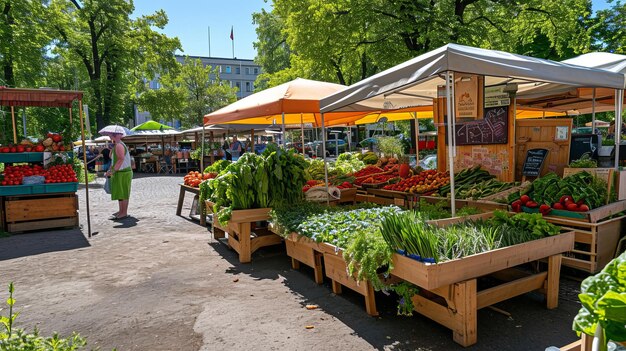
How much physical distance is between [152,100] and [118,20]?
6524mm

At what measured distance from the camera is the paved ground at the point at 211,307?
11.2 feet

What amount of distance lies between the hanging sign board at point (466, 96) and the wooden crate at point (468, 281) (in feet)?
A: 6.38

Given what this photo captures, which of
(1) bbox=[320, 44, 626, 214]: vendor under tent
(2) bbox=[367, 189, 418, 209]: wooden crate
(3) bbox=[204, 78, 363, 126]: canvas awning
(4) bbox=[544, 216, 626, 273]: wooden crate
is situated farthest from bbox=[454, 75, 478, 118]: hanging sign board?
(3) bbox=[204, 78, 363, 126]: canvas awning

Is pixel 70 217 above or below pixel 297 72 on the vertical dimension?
below

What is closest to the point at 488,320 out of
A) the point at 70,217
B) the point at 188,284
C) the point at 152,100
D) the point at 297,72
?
the point at 188,284

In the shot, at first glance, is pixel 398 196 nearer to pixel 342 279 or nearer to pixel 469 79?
pixel 469 79

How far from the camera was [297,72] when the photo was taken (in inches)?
850

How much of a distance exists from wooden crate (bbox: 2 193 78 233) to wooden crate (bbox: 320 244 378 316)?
684 centimetres

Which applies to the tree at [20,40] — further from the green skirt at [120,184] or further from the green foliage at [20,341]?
the green foliage at [20,341]

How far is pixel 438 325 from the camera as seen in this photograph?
11.9 ft

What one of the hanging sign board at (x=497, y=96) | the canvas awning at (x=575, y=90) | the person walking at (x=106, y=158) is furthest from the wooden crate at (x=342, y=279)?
the person walking at (x=106, y=158)

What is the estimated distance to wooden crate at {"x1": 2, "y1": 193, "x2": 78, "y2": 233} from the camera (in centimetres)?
817

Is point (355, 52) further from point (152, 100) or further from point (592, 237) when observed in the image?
point (152, 100)

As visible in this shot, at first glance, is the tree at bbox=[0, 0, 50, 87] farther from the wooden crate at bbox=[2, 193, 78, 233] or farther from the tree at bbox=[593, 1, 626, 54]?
the tree at bbox=[593, 1, 626, 54]
